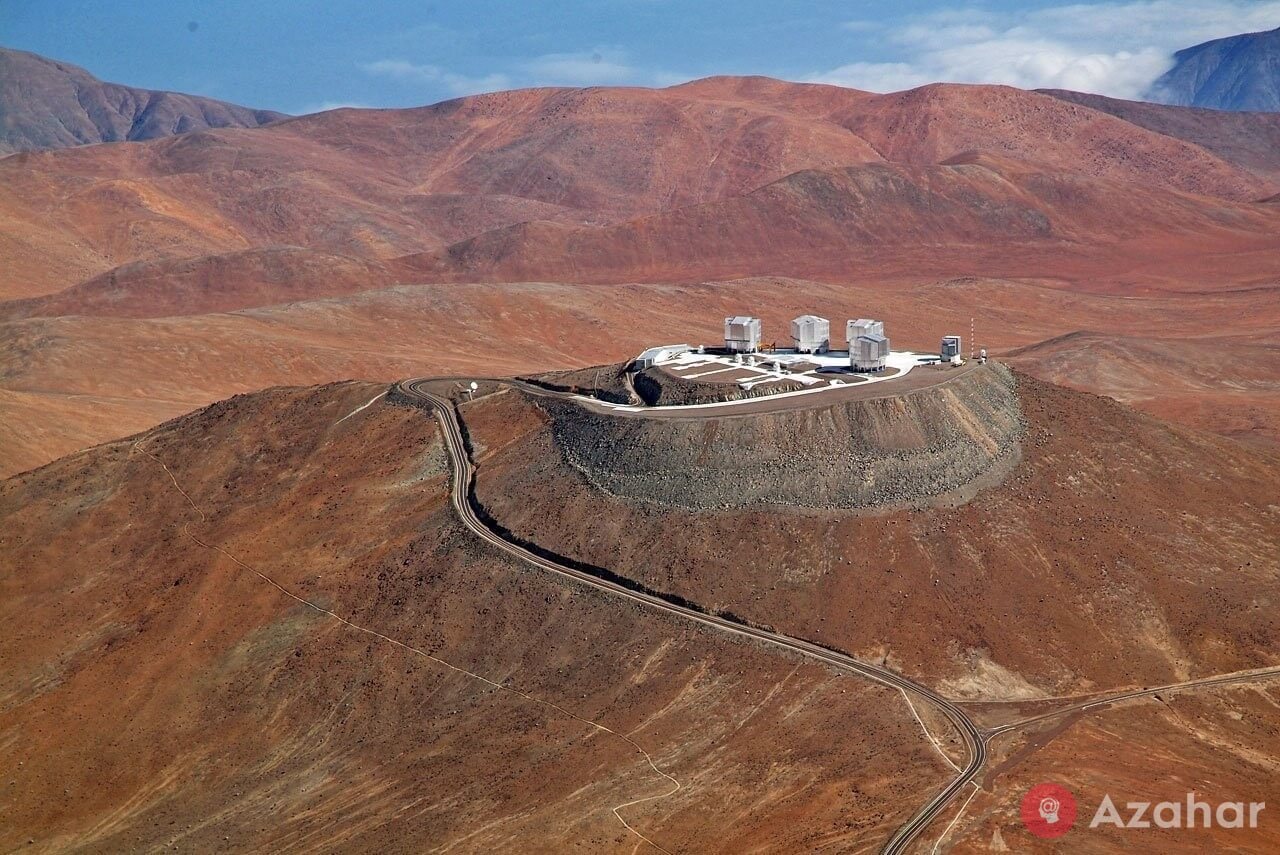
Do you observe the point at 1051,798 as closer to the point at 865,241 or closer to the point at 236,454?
the point at 236,454

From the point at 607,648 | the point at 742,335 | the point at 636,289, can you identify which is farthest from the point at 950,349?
the point at 636,289

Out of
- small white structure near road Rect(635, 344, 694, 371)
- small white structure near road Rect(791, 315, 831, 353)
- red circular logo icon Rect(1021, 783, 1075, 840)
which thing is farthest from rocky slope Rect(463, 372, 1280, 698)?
small white structure near road Rect(791, 315, 831, 353)

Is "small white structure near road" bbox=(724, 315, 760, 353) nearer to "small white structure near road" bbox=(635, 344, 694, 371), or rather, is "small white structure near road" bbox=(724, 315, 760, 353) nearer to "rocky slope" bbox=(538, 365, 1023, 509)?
"small white structure near road" bbox=(635, 344, 694, 371)

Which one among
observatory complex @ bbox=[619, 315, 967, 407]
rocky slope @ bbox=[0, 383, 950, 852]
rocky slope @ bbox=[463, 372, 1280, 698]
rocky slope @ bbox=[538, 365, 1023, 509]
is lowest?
rocky slope @ bbox=[0, 383, 950, 852]

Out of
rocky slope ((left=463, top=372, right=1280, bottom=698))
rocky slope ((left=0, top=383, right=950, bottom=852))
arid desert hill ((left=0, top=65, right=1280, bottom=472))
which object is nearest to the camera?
rocky slope ((left=0, top=383, right=950, bottom=852))

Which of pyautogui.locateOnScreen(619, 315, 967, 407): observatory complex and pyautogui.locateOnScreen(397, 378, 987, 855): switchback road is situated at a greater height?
pyautogui.locateOnScreen(619, 315, 967, 407): observatory complex

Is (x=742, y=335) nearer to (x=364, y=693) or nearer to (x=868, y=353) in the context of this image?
(x=868, y=353)

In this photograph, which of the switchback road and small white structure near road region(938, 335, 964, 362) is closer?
the switchback road
